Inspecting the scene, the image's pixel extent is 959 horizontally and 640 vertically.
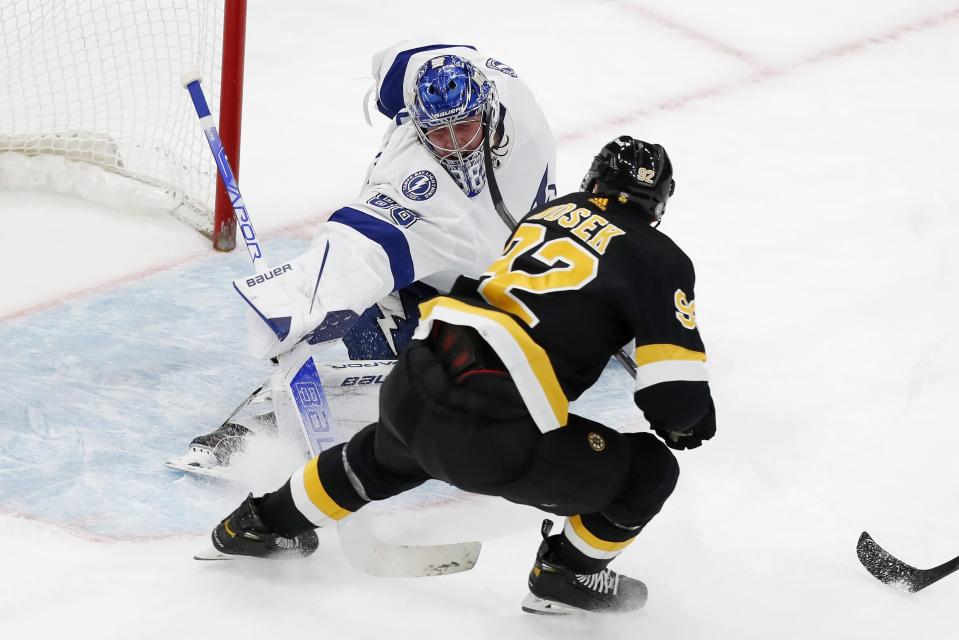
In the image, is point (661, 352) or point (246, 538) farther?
point (246, 538)

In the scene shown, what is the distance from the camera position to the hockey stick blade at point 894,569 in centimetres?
246

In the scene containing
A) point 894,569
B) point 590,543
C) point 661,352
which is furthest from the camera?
point 894,569

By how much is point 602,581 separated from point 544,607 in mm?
113

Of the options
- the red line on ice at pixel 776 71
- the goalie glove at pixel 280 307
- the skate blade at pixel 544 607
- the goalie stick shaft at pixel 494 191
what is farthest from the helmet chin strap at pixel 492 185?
the red line on ice at pixel 776 71

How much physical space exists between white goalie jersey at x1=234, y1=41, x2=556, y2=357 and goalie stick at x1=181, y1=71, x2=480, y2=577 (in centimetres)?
10

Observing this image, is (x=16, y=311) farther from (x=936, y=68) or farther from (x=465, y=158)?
(x=936, y=68)

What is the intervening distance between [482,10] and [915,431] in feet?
9.51

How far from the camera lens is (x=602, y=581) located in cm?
235

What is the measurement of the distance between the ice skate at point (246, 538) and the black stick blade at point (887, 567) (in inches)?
42.1

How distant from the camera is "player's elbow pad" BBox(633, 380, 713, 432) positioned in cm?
203

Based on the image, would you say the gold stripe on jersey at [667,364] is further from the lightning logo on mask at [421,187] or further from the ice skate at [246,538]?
the lightning logo on mask at [421,187]

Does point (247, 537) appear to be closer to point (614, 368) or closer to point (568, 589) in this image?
point (568, 589)

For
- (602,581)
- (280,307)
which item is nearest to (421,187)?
(280,307)

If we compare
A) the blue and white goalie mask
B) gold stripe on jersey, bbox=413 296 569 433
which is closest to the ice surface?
gold stripe on jersey, bbox=413 296 569 433
